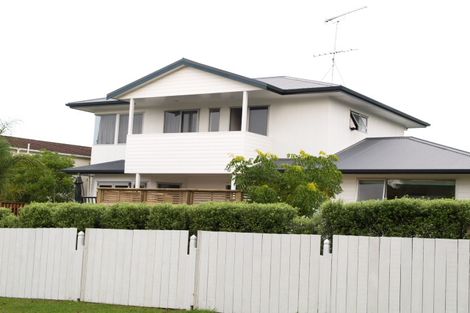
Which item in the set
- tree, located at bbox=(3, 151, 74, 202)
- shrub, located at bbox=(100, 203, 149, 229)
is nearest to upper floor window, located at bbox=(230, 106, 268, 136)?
tree, located at bbox=(3, 151, 74, 202)

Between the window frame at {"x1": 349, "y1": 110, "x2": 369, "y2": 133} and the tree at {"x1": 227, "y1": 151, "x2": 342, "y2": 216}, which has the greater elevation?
the window frame at {"x1": 349, "y1": 110, "x2": 369, "y2": 133}

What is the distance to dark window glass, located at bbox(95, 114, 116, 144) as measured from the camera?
31078mm

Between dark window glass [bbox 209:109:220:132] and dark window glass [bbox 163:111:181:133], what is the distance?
152 cm

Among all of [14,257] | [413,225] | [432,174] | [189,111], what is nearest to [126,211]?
[14,257]

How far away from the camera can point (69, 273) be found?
14.3 metres

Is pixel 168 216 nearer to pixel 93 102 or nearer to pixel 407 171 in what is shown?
pixel 407 171

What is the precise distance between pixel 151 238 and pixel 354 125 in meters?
15.0

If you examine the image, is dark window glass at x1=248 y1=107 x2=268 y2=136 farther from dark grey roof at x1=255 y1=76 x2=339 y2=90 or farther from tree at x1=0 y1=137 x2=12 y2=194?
tree at x1=0 y1=137 x2=12 y2=194

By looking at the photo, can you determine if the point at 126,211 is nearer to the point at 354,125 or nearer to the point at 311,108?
the point at 311,108

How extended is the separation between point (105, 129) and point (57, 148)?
12.7m

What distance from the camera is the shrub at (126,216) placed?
1458cm

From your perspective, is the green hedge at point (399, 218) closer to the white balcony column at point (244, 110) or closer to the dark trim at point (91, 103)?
the white balcony column at point (244, 110)

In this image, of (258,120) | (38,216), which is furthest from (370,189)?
(38,216)

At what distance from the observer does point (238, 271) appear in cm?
1213
